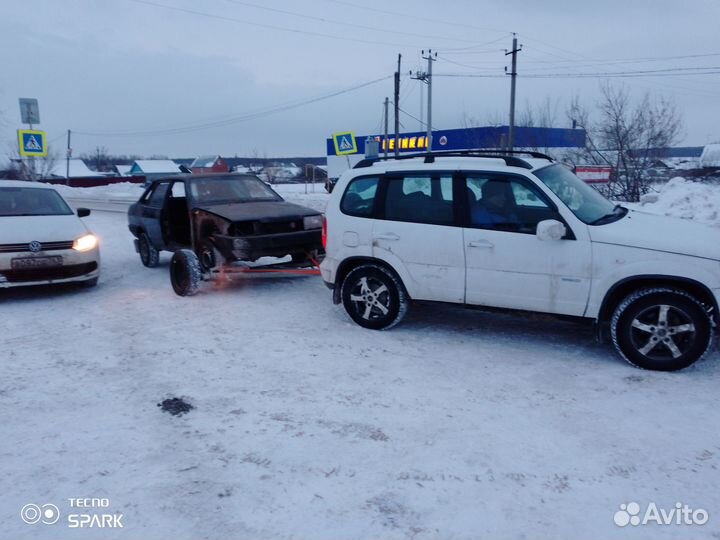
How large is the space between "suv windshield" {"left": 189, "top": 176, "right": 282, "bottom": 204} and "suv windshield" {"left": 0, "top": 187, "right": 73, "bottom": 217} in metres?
2.16

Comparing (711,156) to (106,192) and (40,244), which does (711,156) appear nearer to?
(106,192)

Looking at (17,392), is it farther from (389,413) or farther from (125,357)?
(389,413)

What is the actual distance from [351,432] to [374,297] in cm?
240

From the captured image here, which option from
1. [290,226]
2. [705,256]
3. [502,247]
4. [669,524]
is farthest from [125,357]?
[705,256]

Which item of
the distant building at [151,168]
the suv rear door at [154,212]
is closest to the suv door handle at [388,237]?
the suv rear door at [154,212]

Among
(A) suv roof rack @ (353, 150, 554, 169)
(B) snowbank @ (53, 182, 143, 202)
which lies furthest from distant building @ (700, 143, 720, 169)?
(A) suv roof rack @ (353, 150, 554, 169)

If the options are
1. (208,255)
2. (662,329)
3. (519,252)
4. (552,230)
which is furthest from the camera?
(208,255)

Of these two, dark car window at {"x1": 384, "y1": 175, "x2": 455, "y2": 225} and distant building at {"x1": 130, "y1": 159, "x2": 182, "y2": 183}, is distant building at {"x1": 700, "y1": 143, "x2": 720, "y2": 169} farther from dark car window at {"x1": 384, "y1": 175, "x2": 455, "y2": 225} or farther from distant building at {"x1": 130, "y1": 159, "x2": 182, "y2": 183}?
distant building at {"x1": 130, "y1": 159, "x2": 182, "y2": 183}

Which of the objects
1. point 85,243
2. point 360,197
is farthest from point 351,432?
point 85,243

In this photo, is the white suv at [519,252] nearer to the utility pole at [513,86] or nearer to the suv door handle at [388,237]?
the suv door handle at [388,237]

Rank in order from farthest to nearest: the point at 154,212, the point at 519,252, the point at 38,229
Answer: the point at 154,212 < the point at 38,229 < the point at 519,252

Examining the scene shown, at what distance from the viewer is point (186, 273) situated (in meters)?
7.54

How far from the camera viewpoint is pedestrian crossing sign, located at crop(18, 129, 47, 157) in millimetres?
23469

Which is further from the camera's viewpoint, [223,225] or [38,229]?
[38,229]
